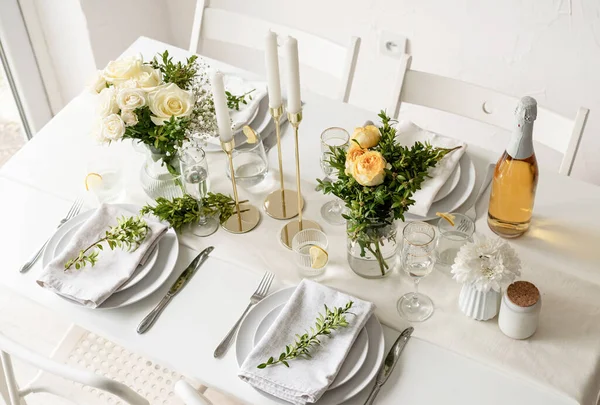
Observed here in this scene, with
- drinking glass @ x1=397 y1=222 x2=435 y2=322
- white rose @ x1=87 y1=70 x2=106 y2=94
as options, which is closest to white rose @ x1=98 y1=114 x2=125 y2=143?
white rose @ x1=87 y1=70 x2=106 y2=94

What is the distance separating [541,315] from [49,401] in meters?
1.31

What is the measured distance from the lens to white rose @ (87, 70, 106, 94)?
1.42 m

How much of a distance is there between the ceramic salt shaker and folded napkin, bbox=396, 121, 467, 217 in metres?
0.28

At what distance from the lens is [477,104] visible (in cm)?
174

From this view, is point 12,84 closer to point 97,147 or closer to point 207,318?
point 97,147

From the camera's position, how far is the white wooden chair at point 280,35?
73.6 inches

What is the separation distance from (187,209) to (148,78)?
0.28 m

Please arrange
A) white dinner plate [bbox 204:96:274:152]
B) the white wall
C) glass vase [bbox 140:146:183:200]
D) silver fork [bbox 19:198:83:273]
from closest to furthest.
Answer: silver fork [bbox 19:198:83:273] < glass vase [bbox 140:146:183:200] < white dinner plate [bbox 204:96:274:152] < the white wall

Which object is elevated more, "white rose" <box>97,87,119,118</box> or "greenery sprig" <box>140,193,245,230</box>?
"white rose" <box>97,87,119,118</box>

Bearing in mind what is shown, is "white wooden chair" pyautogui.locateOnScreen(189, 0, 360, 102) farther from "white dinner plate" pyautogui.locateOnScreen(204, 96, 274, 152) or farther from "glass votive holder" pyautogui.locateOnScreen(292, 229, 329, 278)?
"glass votive holder" pyautogui.locateOnScreen(292, 229, 329, 278)

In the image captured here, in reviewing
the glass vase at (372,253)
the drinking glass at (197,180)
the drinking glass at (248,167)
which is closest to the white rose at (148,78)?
the drinking glass at (197,180)

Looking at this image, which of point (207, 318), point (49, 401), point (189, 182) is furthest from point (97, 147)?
point (49, 401)

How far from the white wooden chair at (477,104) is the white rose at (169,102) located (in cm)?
62

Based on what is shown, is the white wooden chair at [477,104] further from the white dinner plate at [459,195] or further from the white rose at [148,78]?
the white rose at [148,78]
